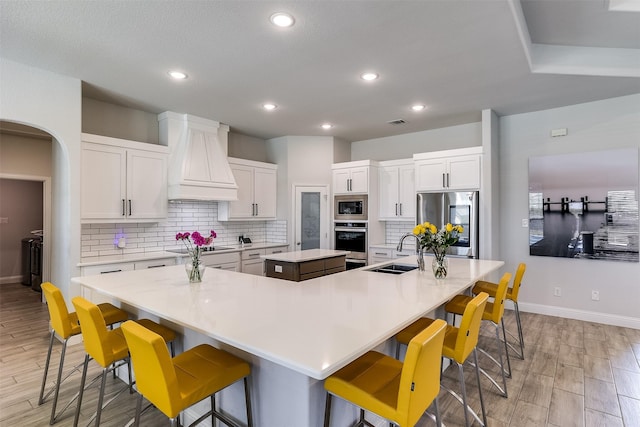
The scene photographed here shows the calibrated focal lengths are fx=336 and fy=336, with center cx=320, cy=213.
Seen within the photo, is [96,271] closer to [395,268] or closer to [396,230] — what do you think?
[395,268]

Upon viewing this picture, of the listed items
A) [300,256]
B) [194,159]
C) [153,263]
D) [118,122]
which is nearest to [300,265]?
[300,256]

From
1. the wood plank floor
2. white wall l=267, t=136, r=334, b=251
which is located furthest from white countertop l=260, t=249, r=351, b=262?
the wood plank floor

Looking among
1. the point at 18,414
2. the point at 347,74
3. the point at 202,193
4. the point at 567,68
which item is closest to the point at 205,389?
the point at 18,414

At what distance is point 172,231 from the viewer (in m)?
5.02

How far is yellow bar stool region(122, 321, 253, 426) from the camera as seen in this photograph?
137cm

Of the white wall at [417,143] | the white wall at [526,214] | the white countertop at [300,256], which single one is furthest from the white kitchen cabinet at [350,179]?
the white wall at [526,214]

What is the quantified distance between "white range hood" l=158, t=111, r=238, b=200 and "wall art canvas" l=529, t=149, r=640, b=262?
14.7ft

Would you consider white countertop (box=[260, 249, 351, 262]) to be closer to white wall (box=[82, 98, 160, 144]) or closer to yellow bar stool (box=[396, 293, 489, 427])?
yellow bar stool (box=[396, 293, 489, 427])

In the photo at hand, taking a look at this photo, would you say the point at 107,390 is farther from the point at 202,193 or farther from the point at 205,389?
the point at 202,193

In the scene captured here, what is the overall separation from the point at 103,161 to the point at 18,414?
265cm

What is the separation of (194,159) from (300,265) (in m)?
2.21

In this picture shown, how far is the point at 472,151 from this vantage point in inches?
184

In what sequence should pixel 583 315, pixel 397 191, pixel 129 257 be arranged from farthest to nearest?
pixel 397 191 < pixel 583 315 < pixel 129 257

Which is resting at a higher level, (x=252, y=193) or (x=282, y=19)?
(x=282, y=19)
